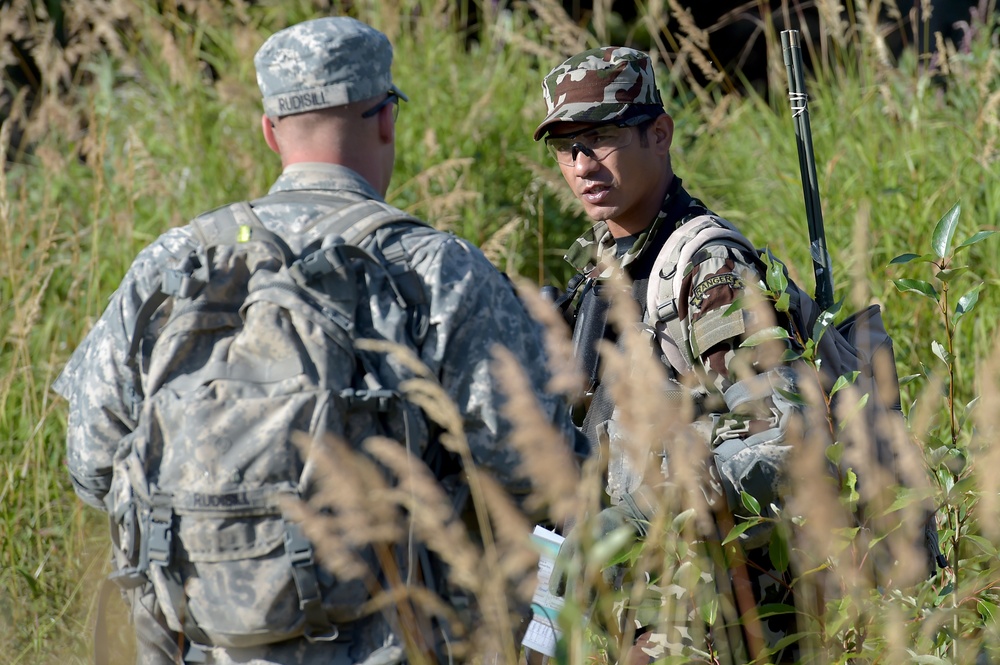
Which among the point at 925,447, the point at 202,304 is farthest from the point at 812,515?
the point at 202,304

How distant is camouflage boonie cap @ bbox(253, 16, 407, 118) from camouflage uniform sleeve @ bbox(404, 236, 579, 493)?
1.34 feet

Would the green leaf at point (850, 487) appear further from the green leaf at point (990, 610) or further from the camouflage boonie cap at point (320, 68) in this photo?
the camouflage boonie cap at point (320, 68)

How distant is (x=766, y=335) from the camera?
1.99 m

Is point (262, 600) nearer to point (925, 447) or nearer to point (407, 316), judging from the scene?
point (407, 316)

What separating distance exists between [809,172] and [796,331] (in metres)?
0.60

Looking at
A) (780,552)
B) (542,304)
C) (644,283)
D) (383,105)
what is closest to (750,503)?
(780,552)

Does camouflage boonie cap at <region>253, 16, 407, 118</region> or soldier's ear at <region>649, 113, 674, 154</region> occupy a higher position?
camouflage boonie cap at <region>253, 16, 407, 118</region>

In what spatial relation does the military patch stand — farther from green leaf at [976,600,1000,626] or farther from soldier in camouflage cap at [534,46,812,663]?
green leaf at [976,600,1000,626]

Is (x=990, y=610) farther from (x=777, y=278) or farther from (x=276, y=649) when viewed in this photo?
(x=276, y=649)

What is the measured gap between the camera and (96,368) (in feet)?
7.25

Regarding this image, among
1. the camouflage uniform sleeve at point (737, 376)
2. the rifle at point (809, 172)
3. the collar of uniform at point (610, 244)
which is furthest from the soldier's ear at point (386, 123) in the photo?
the rifle at point (809, 172)

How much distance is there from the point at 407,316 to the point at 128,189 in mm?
2365

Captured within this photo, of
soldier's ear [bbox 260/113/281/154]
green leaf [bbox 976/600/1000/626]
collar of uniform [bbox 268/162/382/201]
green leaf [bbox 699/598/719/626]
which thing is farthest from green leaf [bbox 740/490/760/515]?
soldier's ear [bbox 260/113/281/154]

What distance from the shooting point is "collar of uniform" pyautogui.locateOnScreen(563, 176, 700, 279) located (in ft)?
8.61
